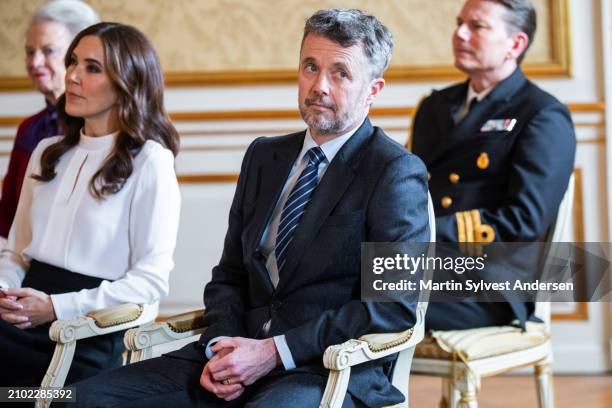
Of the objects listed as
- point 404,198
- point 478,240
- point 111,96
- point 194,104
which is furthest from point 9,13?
point 404,198

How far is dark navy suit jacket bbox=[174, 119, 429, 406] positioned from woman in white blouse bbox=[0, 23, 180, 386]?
1.27ft

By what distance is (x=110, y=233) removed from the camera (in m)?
2.56

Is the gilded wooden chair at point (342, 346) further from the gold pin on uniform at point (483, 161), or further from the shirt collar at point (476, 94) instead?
the shirt collar at point (476, 94)

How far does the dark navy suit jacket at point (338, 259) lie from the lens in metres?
2.04

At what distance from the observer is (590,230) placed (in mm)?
4312

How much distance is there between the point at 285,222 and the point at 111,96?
2.60ft

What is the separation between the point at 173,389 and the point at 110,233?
64cm

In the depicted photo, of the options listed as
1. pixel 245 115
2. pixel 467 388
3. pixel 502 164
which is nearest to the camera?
pixel 467 388

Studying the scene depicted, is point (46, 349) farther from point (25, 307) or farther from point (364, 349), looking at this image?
point (364, 349)

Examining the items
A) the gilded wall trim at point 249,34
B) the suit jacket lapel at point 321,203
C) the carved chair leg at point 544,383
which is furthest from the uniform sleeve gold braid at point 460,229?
the gilded wall trim at point 249,34

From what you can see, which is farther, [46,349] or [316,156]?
[46,349]

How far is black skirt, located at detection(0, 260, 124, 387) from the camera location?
8.00 ft

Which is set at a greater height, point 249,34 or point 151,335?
point 249,34

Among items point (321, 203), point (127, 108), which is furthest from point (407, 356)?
point (127, 108)
